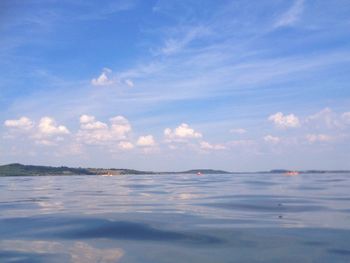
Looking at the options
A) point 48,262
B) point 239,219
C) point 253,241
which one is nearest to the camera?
point 48,262

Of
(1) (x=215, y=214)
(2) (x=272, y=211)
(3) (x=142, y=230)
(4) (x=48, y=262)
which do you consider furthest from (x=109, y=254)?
(2) (x=272, y=211)

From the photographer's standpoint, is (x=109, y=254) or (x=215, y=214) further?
(x=215, y=214)

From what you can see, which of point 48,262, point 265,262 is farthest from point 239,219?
point 48,262

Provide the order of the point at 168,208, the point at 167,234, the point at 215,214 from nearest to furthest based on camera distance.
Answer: the point at 167,234 → the point at 215,214 → the point at 168,208

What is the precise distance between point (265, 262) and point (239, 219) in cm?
826

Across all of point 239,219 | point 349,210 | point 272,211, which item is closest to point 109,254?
point 239,219

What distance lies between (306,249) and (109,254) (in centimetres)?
618

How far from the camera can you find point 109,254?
12.7 meters

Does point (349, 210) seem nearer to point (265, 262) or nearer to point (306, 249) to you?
point (306, 249)

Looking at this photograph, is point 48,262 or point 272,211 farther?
point 272,211

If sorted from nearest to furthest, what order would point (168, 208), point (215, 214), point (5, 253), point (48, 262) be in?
1. point (48, 262)
2. point (5, 253)
3. point (215, 214)
4. point (168, 208)

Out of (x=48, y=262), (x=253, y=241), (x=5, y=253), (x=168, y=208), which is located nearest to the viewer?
(x=48, y=262)

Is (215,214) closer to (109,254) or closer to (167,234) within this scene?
(167,234)

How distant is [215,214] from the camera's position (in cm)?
2211
